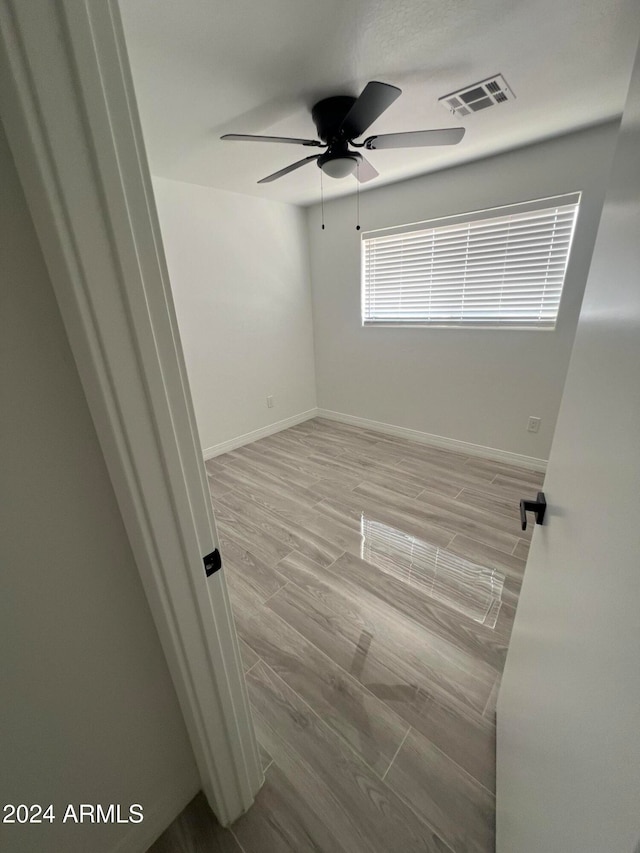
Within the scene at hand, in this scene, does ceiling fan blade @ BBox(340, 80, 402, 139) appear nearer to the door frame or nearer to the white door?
the white door

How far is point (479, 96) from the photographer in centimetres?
166

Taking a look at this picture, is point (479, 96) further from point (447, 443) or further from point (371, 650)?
point (371, 650)

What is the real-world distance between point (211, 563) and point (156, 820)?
2.93 feet

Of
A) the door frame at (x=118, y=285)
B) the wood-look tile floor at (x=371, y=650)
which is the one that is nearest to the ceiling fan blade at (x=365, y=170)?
the door frame at (x=118, y=285)

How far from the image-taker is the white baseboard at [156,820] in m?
0.90

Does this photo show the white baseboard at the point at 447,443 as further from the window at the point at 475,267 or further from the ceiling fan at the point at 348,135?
the ceiling fan at the point at 348,135

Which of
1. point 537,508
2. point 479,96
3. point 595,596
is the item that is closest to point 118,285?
point 595,596

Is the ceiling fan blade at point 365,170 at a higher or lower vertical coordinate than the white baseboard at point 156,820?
higher

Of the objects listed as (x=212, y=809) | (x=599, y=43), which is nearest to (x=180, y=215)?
Answer: (x=599, y=43)

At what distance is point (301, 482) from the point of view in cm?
283

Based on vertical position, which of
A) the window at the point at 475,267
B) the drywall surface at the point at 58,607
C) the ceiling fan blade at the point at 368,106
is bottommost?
the drywall surface at the point at 58,607

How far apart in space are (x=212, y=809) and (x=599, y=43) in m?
3.14

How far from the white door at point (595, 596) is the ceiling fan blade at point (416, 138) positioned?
4.22ft

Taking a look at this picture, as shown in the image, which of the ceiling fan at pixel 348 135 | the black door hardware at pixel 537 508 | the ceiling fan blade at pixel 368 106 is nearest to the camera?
the black door hardware at pixel 537 508
